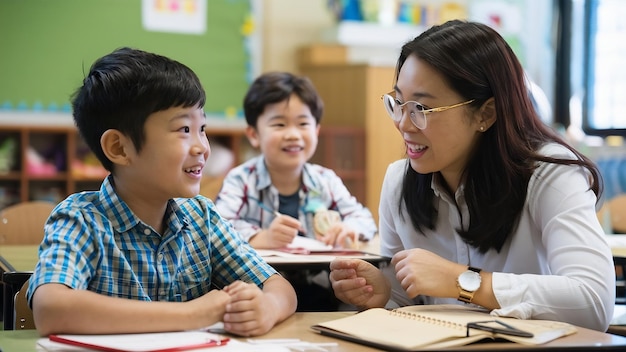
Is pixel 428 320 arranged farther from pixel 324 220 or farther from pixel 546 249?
pixel 324 220

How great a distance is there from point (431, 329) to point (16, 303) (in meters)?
0.86

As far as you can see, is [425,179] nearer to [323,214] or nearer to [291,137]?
[323,214]

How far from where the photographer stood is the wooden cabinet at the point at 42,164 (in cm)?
565

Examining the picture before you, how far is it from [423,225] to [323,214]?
3.75ft

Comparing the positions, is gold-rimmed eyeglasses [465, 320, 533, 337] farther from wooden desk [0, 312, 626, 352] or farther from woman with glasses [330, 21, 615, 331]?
woman with glasses [330, 21, 615, 331]

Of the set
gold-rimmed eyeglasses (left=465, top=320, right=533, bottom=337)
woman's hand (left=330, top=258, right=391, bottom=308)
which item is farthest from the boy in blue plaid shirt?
gold-rimmed eyeglasses (left=465, top=320, right=533, bottom=337)

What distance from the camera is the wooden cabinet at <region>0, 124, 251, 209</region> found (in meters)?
5.65

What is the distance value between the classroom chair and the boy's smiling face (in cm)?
32

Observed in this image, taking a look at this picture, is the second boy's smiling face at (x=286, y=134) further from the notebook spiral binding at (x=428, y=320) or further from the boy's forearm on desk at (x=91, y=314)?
the boy's forearm on desk at (x=91, y=314)

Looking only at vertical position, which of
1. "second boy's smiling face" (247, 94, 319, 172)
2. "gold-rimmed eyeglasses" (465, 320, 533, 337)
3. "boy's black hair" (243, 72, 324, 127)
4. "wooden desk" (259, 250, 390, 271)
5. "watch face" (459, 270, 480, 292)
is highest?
"boy's black hair" (243, 72, 324, 127)

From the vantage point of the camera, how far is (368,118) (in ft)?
20.8

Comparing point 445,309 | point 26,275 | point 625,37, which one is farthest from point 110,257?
point 625,37

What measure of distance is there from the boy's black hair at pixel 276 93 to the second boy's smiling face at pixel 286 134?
20mm

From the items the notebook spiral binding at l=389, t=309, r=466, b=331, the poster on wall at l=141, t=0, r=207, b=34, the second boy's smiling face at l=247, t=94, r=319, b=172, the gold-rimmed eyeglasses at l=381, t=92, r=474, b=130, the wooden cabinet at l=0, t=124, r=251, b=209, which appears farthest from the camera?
the poster on wall at l=141, t=0, r=207, b=34
